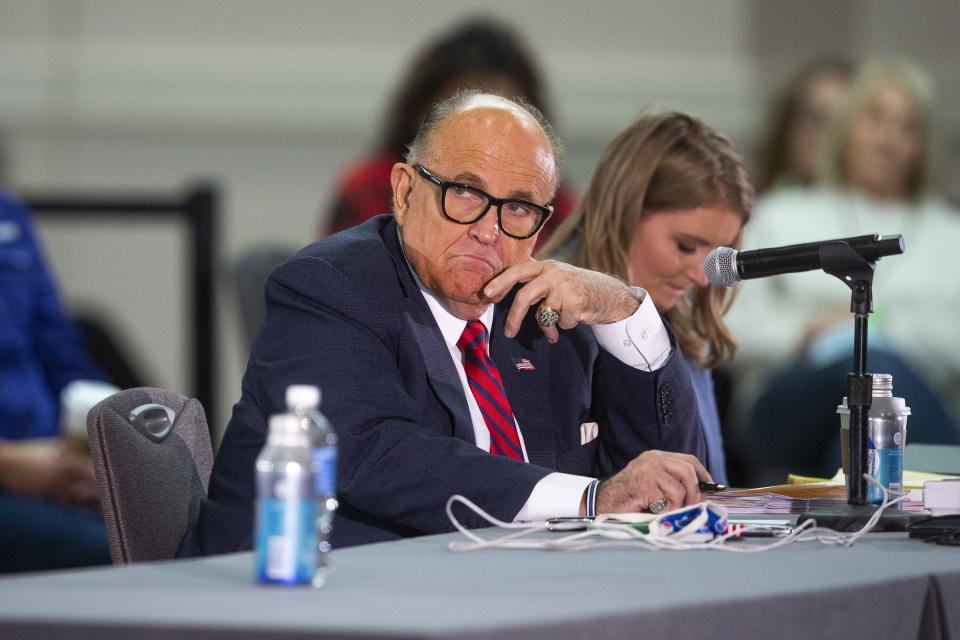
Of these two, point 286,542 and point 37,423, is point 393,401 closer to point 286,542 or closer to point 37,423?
point 286,542

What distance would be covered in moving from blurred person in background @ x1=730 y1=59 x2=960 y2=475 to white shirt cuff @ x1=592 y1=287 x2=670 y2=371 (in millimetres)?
1790

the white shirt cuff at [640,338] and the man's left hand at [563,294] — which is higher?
the man's left hand at [563,294]

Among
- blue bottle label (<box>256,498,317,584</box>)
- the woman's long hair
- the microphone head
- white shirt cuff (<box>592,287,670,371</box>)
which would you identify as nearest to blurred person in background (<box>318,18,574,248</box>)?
the woman's long hair

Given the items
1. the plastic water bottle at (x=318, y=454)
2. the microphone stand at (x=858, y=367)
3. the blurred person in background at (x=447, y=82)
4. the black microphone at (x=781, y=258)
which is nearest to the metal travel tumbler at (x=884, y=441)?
the microphone stand at (x=858, y=367)

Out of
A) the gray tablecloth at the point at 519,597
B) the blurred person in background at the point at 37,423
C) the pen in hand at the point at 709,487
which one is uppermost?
the gray tablecloth at the point at 519,597

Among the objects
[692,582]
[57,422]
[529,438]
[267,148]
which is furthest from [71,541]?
[267,148]

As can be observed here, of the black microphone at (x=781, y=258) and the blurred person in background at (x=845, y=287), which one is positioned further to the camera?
the blurred person in background at (x=845, y=287)

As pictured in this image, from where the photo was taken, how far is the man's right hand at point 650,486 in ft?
6.05

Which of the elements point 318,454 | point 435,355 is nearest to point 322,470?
point 318,454

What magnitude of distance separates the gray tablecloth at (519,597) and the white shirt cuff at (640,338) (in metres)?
0.73

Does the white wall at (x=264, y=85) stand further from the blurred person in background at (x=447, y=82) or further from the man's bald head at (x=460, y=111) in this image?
the man's bald head at (x=460, y=111)

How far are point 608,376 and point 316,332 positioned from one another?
0.61 metres

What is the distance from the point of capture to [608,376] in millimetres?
2385

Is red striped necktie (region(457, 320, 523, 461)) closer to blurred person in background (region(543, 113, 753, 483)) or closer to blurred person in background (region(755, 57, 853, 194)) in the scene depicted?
blurred person in background (region(543, 113, 753, 483))
